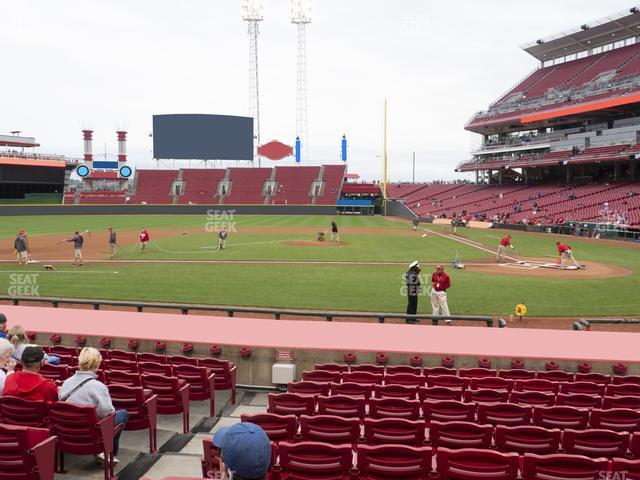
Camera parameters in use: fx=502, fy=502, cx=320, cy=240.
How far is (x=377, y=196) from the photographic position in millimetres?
88438

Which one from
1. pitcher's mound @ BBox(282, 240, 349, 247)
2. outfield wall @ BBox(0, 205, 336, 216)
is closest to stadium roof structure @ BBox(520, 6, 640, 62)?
outfield wall @ BBox(0, 205, 336, 216)

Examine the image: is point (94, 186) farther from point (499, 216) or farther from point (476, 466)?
point (476, 466)

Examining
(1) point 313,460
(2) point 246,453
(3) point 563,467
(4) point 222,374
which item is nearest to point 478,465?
(3) point 563,467

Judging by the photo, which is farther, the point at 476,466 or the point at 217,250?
the point at 217,250

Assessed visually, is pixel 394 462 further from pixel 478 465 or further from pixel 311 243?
pixel 311 243

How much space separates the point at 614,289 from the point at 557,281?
2.36m

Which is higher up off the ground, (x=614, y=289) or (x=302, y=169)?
(x=302, y=169)

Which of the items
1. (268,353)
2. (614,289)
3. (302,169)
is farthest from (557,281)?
(302,169)

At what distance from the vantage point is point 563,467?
15.4ft

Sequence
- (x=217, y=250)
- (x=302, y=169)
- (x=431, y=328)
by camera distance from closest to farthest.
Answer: (x=431, y=328)
(x=217, y=250)
(x=302, y=169)

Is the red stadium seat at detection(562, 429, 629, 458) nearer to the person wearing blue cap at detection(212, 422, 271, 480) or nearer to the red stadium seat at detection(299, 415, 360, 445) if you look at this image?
the red stadium seat at detection(299, 415, 360, 445)

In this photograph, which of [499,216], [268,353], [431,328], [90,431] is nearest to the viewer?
[90,431]

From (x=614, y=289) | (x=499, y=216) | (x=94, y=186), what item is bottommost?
(x=614, y=289)

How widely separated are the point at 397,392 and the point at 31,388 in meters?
4.84
